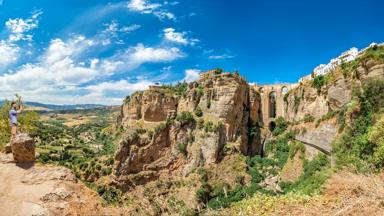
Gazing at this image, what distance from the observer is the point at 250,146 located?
40219mm

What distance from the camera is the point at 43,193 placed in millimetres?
7000

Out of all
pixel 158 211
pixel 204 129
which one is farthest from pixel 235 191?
pixel 158 211

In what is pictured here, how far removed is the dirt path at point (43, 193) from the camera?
21.8 feet

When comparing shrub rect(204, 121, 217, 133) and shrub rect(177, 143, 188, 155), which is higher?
shrub rect(204, 121, 217, 133)

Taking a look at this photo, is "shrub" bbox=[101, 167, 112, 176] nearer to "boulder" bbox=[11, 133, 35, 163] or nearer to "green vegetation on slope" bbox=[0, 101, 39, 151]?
"green vegetation on slope" bbox=[0, 101, 39, 151]

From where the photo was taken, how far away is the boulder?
820cm

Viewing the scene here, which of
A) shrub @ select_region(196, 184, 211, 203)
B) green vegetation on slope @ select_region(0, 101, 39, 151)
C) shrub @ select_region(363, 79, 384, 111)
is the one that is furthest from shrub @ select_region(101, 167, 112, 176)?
shrub @ select_region(363, 79, 384, 111)

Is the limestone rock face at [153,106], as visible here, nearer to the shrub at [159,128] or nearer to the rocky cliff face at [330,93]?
the shrub at [159,128]

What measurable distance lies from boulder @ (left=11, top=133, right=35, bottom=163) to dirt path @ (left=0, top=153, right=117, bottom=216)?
21 centimetres

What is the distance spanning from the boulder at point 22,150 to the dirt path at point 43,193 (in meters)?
0.21

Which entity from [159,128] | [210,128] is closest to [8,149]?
[210,128]

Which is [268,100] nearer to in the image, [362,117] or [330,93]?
[330,93]

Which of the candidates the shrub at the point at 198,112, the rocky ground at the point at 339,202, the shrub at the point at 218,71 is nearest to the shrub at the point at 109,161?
the shrub at the point at 198,112

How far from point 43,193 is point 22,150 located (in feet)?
6.32
